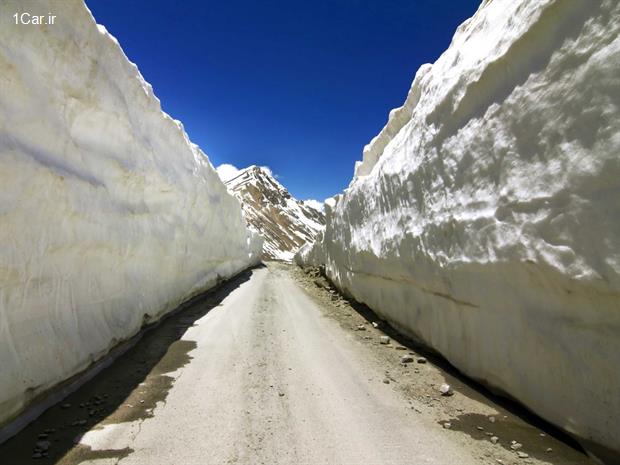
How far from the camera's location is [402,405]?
4.54 metres

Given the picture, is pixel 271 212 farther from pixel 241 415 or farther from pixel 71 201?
pixel 241 415

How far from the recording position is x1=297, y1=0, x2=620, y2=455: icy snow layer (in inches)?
126

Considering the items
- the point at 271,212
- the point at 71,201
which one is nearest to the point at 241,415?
the point at 71,201

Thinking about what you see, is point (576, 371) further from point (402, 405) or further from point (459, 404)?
point (402, 405)

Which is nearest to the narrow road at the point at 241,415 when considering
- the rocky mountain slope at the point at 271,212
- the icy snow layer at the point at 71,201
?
the icy snow layer at the point at 71,201

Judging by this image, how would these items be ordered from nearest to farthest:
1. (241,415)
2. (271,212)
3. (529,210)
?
(529,210) < (241,415) < (271,212)

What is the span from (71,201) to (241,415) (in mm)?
3938

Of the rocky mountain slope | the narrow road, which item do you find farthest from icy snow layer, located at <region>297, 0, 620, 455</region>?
the rocky mountain slope

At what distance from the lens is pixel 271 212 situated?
4321 inches

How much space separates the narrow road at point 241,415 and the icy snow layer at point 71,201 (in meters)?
0.65

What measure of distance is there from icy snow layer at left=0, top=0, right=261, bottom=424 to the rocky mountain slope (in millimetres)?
53968

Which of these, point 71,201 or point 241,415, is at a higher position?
point 71,201

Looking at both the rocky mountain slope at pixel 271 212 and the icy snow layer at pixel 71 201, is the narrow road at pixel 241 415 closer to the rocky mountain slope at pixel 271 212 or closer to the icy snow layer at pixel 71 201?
the icy snow layer at pixel 71 201

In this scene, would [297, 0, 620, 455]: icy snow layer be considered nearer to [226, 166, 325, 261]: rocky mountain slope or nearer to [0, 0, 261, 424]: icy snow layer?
[0, 0, 261, 424]: icy snow layer
